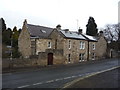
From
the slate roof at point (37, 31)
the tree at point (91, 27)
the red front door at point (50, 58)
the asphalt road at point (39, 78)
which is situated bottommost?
the asphalt road at point (39, 78)

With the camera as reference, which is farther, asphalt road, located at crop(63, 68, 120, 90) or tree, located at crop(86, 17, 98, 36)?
tree, located at crop(86, 17, 98, 36)

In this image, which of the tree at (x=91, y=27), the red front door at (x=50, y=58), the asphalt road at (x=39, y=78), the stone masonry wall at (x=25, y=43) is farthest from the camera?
the tree at (x=91, y=27)

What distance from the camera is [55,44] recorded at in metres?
48.2

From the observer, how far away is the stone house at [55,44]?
44.1m

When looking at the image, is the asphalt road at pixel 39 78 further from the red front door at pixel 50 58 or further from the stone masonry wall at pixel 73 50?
the stone masonry wall at pixel 73 50

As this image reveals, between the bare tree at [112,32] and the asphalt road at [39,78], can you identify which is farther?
the bare tree at [112,32]

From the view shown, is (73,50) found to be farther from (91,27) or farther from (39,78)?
(91,27)

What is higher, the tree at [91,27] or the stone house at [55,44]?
→ the tree at [91,27]

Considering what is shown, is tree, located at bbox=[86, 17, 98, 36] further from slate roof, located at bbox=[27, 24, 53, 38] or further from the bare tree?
slate roof, located at bbox=[27, 24, 53, 38]

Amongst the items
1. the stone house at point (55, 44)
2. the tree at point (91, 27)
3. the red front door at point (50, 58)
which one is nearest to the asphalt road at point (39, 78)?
the red front door at point (50, 58)

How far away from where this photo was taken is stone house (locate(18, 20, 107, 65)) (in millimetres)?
44062

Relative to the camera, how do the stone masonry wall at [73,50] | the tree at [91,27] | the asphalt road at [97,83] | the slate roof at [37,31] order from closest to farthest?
1. the asphalt road at [97,83]
2. the stone masonry wall at [73,50]
3. the slate roof at [37,31]
4. the tree at [91,27]

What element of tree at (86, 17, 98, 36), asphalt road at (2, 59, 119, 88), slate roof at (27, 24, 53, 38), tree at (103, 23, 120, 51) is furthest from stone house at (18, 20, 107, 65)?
tree at (103, 23, 120, 51)

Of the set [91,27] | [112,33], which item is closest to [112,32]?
[112,33]
